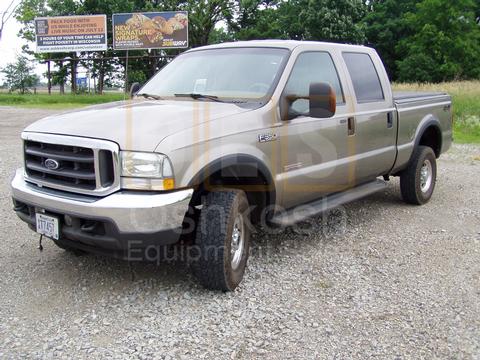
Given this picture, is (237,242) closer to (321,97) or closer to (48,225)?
(321,97)

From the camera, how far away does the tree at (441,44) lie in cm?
4731

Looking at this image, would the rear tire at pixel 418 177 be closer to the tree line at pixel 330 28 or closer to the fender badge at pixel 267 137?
the fender badge at pixel 267 137

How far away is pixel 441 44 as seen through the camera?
48.6m

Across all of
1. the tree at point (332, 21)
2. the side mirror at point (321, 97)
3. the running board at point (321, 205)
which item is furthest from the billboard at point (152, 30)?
the side mirror at point (321, 97)

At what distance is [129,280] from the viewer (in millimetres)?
4086

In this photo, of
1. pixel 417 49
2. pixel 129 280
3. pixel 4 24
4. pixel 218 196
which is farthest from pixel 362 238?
pixel 417 49

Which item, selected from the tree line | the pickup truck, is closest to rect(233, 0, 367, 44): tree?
the tree line

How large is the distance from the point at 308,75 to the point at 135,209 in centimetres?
224

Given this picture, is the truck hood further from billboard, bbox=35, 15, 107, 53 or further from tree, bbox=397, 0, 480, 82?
tree, bbox=397, 0, 480, 82

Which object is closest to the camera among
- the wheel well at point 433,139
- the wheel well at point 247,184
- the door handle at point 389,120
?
the wheel well at point 247,184

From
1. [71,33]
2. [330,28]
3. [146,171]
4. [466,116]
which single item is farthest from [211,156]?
[330,28]

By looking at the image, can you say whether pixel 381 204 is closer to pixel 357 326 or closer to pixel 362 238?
pixel 362 238

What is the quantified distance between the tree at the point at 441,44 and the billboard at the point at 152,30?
2464 centimetres

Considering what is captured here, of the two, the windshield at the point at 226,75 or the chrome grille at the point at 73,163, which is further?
the windshield at the point at 226,75
